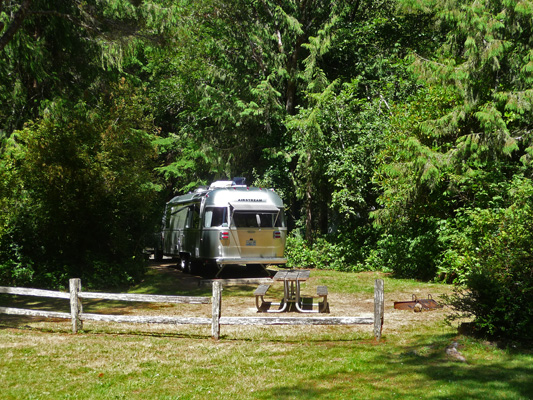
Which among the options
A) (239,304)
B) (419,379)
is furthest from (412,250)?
(419,379)

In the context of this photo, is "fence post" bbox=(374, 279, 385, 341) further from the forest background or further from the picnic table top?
the picnic table top

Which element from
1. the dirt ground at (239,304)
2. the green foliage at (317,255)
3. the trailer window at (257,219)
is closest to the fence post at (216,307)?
the dirt ground at (239,304)

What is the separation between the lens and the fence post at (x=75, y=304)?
30.6 feet

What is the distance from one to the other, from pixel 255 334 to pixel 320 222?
50.1 feet

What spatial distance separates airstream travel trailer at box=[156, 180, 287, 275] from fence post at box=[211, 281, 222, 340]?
24.4 ft

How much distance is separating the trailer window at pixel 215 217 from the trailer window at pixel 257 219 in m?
0.35

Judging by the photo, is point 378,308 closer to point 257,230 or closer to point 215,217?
point 257,230

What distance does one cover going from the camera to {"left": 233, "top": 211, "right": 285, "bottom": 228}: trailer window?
16609 mm

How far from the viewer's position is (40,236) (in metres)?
16.7

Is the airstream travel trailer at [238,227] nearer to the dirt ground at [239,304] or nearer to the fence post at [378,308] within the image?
the dirt ground at [239,304]

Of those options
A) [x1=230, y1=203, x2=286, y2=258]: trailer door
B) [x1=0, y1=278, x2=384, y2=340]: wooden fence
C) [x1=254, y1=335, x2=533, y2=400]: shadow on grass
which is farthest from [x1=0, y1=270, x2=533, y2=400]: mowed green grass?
[x1=230, y1=203, x2=286, y2=258]: trailer door

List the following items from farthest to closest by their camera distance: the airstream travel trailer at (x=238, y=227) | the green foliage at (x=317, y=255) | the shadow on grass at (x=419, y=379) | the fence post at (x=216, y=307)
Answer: the green foliage at (x=317, y=255)
the airstream travel trailer at (x=238, y=227)
the fence post at (x=216, y=307)
the shadow on grass at (x=419, y=379)

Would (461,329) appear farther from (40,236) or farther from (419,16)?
(419,16)

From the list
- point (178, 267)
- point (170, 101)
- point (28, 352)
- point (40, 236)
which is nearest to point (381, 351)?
point (28, 352)
